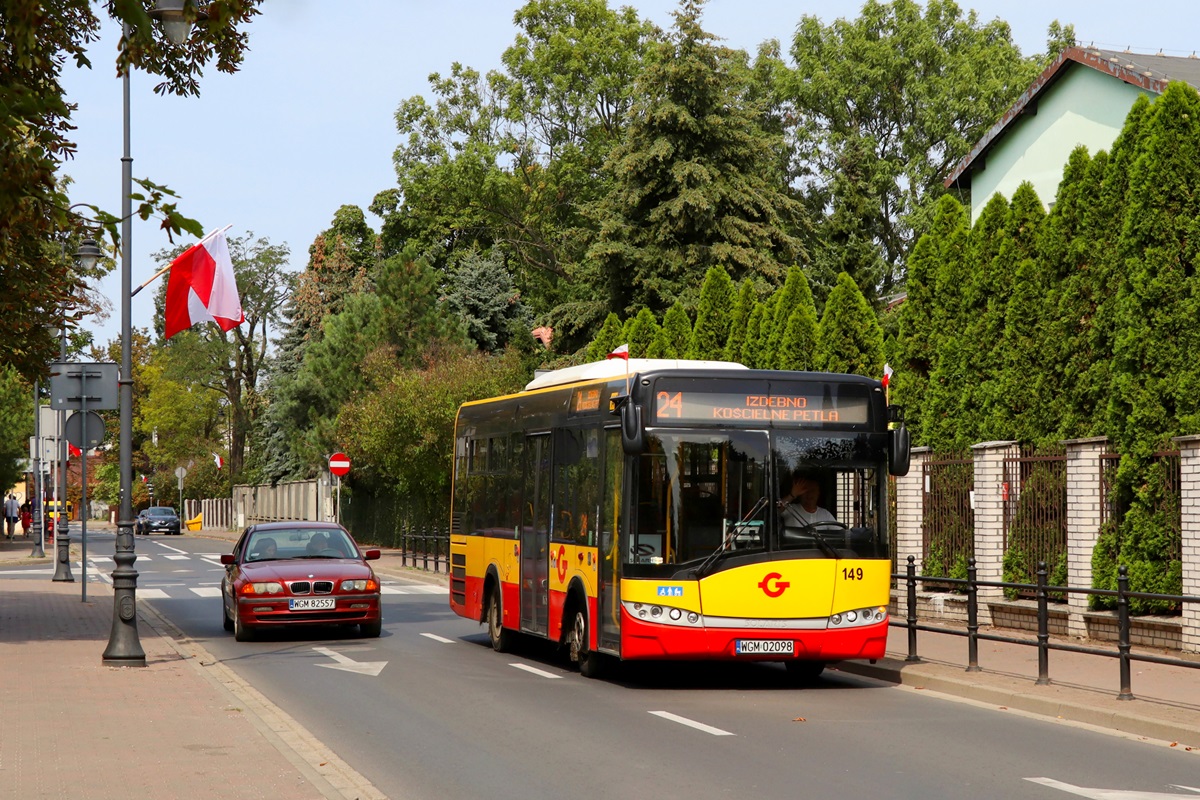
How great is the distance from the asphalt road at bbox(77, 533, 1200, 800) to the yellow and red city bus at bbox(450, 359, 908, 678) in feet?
1.92

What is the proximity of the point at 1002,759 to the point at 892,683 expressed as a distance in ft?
16.8

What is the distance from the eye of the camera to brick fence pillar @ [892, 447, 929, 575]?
2312 centimetres

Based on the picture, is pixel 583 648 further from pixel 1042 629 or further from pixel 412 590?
pixel 412 590

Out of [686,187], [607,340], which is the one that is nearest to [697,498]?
[607,340]

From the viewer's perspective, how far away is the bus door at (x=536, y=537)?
17.4 m

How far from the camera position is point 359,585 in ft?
66.1

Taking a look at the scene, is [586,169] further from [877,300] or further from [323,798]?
[323,798]

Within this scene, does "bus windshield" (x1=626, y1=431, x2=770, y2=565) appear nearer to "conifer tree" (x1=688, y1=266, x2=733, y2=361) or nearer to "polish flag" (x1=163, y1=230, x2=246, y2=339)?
"polish flag" (x1=163, y1=230, x2=246, y2=339)

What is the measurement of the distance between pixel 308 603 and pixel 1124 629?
10630mm

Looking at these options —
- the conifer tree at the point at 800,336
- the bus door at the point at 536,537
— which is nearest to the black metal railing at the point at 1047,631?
the bus door at the point at 536,537

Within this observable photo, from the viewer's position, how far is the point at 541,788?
31.2 feet

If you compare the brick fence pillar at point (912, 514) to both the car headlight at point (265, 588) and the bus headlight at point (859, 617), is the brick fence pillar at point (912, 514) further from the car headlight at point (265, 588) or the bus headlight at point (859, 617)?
the car headlight at point (265, 588)

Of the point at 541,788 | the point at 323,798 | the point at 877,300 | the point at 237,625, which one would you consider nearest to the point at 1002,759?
the point at 541,788

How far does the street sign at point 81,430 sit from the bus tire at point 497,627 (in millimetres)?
7096
